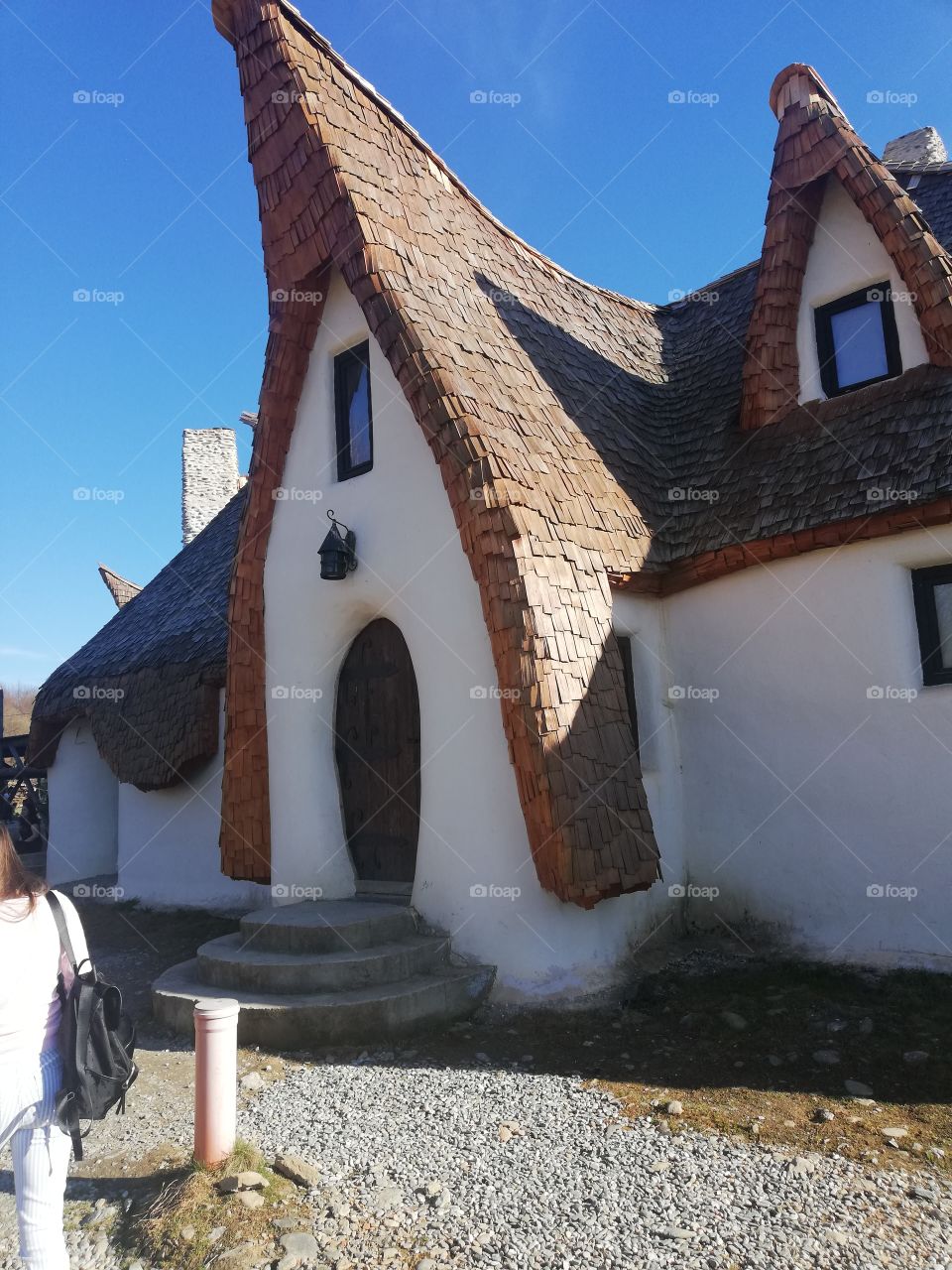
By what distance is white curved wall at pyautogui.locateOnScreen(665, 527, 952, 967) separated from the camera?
5.98 meters

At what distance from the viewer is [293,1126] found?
172 inches

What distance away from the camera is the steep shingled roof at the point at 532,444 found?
231 inches

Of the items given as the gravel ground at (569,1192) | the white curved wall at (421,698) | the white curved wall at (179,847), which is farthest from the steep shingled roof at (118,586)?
the gravel ground at (569,1192)

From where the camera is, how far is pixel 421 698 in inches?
266

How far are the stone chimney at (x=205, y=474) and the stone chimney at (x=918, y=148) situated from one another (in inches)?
489

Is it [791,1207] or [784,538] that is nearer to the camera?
[791,1207]

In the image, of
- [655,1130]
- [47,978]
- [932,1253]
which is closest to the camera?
[47,978]

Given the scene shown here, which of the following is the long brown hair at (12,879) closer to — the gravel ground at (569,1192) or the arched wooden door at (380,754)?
the gravel ground at (569,1192)

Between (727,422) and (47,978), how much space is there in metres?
7.23

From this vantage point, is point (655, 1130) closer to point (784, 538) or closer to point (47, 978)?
point (47, 978)

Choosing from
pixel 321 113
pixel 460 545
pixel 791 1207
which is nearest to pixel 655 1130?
pixel 791 1207

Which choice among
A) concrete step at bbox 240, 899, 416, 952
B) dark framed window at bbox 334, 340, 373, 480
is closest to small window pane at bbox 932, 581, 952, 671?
concrete step at bbox 240, 899, 416, 952

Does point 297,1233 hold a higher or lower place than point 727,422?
lower

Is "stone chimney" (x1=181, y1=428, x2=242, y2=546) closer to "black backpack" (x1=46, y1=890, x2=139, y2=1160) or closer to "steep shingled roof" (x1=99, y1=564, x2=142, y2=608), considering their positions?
"steep shingled roof" (x1=99, y1=564, x2=142, y2=608)
